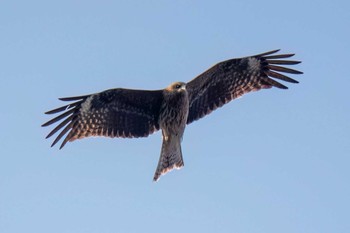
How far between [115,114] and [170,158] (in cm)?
157

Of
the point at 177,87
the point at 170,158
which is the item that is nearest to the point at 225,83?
the point at 177,87

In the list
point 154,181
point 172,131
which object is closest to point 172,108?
point 172,131

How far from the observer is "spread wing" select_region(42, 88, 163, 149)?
47.7ft

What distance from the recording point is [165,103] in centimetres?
1452

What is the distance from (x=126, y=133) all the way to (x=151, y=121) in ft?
1.95

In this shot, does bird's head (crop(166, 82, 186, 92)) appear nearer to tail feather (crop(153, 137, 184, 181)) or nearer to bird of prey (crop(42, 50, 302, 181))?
bird of prey (crop(42, 50, 302, 181))

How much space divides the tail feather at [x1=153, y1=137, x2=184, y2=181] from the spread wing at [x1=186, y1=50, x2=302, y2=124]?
0.63 meters

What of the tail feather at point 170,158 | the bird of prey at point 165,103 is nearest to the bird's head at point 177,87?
the bird of prey at point 165,103

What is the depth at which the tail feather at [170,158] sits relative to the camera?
1421 centimetres

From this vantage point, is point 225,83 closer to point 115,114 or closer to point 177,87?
point 177,87

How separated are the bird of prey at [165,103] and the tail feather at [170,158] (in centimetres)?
2

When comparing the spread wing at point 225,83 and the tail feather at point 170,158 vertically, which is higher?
the spread wing at point 225,83

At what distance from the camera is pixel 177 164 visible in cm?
1424

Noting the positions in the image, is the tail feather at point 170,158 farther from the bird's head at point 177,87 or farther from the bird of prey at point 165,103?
the bird's head at point 177,87
